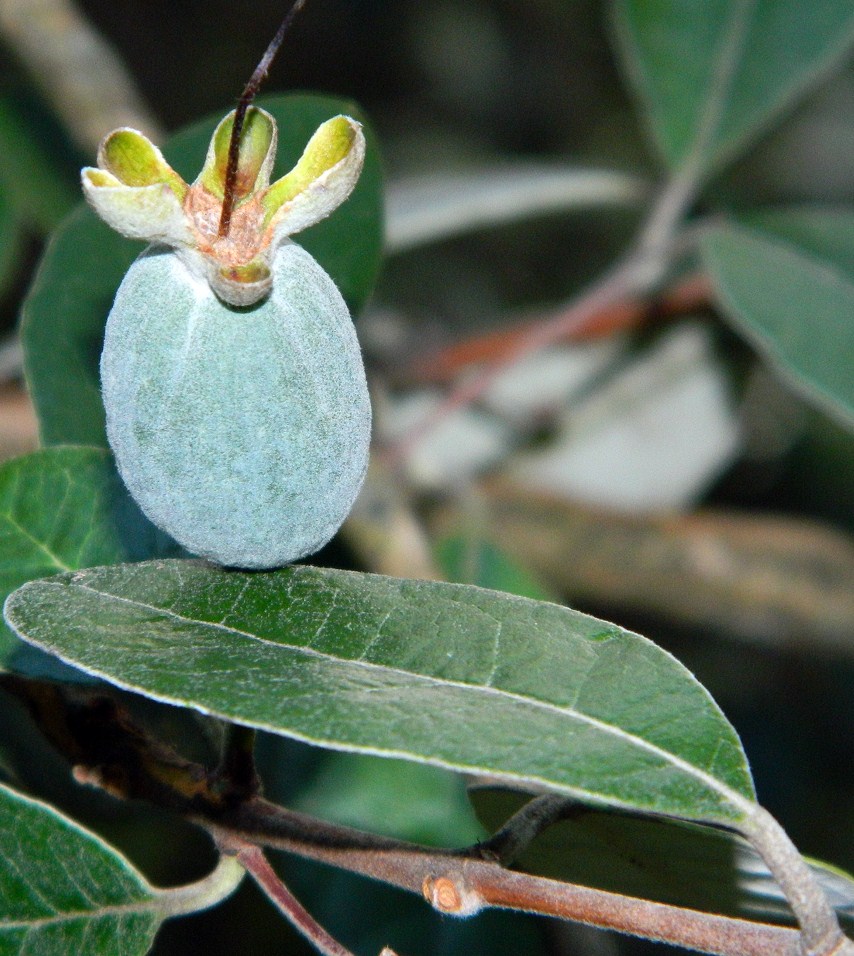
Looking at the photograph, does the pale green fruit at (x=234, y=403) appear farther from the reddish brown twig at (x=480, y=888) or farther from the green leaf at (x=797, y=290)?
the green leaf at (x=797, y=290)

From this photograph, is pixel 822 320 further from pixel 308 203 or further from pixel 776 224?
pixel 308 203

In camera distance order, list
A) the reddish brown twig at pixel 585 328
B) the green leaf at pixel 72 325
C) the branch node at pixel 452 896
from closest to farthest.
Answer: the branch node at pixel 452 896
the green leaf at pixel 72 325
the reddish brown twig at pixel 585 328

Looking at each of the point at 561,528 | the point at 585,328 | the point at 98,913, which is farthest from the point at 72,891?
the point at 585,328

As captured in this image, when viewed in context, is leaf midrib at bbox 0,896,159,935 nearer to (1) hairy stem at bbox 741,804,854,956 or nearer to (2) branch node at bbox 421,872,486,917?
(2) branch node at bbox 421,872,486,917

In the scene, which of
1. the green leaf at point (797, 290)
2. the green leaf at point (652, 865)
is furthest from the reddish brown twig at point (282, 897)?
the green leaf at point (797, 290)

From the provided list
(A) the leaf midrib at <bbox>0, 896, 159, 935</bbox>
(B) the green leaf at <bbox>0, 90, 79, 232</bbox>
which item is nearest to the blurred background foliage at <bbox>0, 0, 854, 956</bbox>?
(B) the green leaf at <bbox>0, 90, 79, 232</bbox>

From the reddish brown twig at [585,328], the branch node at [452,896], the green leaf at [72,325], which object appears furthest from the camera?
the reddish brown twig at [585,328]

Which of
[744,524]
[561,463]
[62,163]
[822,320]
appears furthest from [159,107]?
[822,320]
